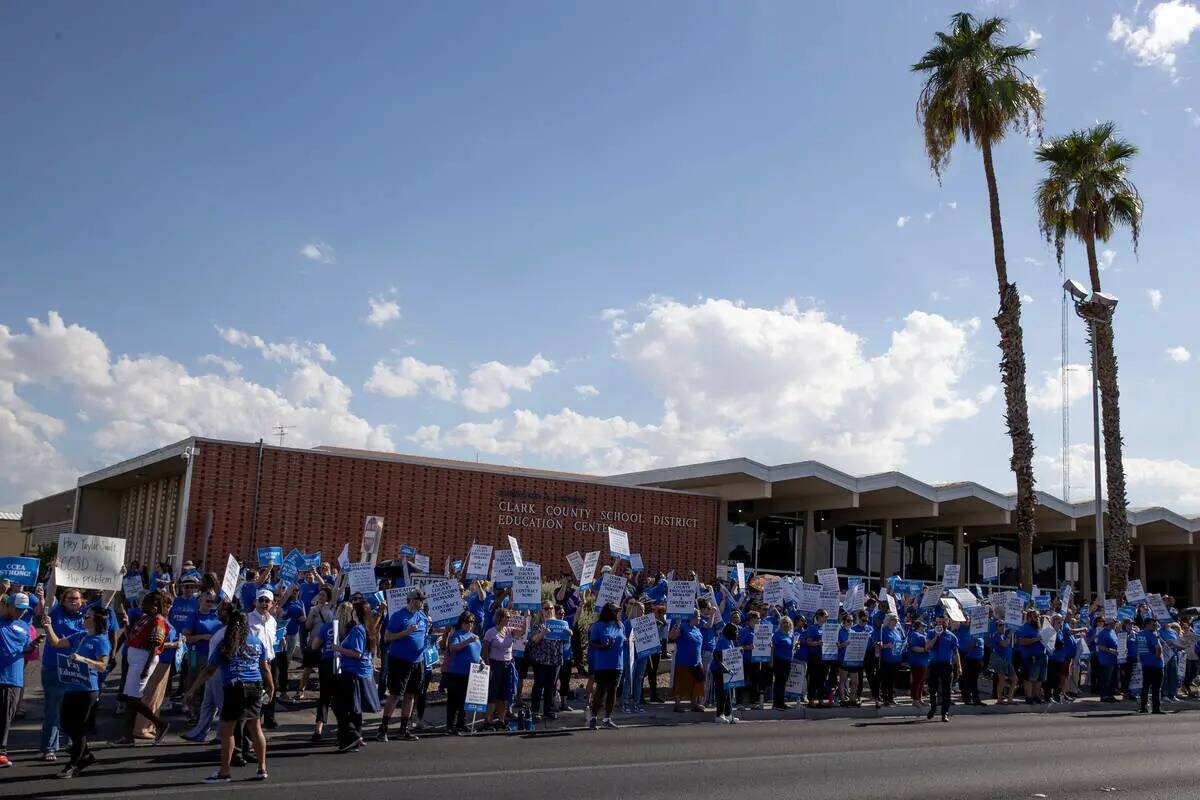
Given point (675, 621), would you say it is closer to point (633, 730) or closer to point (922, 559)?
point (633, 730)

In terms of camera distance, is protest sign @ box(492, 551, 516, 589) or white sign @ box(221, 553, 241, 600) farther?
protest sign @ box(492, 551, 516, 589)

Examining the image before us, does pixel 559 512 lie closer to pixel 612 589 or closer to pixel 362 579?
pixel 612 589

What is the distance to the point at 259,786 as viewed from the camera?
30.6ft

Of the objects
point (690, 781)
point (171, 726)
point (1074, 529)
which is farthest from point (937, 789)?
point (1074, 529)

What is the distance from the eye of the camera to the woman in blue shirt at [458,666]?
44.0 ft

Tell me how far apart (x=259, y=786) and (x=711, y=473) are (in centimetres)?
2543

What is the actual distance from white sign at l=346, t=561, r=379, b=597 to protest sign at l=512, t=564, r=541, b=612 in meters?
2.12

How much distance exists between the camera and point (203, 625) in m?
12.6

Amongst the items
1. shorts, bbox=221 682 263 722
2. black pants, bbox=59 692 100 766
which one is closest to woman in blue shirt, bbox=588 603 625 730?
shorts, bbox=221 682 263 722

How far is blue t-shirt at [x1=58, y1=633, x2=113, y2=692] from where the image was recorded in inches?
396

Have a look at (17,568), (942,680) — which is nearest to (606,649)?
(942,680)

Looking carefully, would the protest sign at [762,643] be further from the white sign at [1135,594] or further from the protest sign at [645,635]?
the white sign at [1135,594]

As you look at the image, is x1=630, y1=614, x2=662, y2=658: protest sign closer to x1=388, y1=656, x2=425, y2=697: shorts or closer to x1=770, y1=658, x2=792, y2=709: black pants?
x1=770, y1=658, x2=792, y2=709: black pants

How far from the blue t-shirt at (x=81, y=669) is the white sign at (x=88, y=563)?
434 cm
